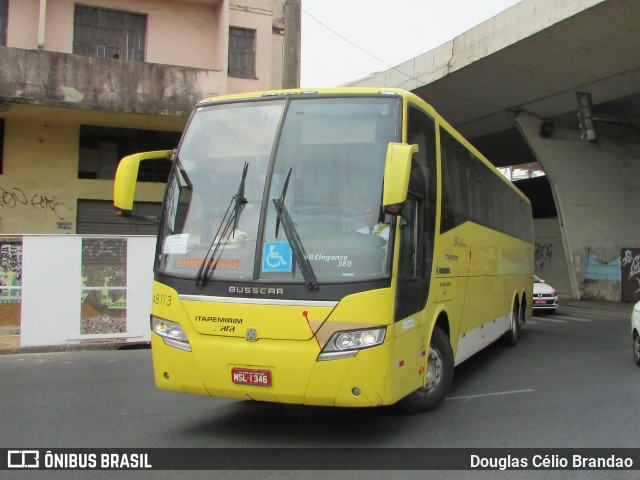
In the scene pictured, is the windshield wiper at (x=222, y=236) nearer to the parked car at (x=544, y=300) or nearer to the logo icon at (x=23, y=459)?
the logo icon at (x=23, y=459)

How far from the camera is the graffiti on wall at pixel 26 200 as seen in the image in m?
18.1

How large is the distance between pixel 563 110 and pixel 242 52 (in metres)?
13.6

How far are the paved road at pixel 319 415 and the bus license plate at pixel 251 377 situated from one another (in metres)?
0.68

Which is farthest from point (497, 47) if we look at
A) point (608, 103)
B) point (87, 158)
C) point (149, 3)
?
point (87, 158)

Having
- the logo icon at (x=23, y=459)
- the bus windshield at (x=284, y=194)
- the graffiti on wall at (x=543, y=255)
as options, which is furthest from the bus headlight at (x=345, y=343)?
the graffiti on wall at (x=543, y=255)

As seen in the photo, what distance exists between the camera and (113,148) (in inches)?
764

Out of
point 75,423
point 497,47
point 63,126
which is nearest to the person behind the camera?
point 75,423

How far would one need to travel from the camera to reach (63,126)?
1872 cm

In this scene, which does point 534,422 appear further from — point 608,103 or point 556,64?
point 608,103

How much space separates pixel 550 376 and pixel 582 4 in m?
11.9

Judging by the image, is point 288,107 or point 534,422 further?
point 534,422

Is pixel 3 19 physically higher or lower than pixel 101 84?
higher

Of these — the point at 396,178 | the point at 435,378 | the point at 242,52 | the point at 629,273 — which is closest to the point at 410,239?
the point at 396,178

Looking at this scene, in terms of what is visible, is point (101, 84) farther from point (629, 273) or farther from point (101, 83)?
point (629, 273)
